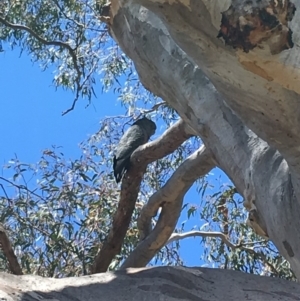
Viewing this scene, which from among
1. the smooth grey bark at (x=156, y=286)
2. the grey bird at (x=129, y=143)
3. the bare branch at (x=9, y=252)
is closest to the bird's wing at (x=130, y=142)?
the grey bird at (x=129, y=143)

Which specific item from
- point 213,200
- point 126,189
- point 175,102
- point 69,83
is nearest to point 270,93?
point 175,102

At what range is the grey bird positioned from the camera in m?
4.79

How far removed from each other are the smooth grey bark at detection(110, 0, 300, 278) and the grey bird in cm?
110

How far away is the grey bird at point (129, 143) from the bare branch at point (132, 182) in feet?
0.22

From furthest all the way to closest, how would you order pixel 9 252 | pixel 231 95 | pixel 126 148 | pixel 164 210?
pixel 126 148 < pixel 164 210 < pixel 9 252 < pixel 231 95

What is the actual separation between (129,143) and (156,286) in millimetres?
2468

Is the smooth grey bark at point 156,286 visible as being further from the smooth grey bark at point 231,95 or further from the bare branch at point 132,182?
the bare branch at point 132,182

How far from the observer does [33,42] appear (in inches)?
267

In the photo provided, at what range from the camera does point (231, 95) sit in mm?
1990

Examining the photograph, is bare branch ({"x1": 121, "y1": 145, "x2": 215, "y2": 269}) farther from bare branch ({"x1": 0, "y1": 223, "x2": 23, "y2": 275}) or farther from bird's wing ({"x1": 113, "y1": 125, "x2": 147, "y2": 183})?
bare branch ({"x1": 0, "y1": 223, "x2": 23, "y2": 275})

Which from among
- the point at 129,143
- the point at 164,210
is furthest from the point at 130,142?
the point at 164,210

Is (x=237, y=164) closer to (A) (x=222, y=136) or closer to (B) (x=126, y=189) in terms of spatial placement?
(A) (x=222, y=136)

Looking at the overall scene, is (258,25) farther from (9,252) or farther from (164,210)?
(164,210)

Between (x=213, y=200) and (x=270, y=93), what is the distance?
13.6 ft
